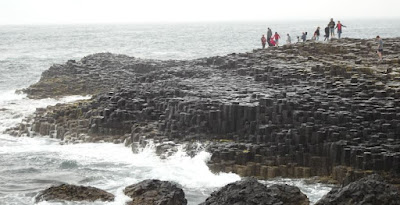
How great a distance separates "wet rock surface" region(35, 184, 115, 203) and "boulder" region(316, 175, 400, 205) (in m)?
6.90

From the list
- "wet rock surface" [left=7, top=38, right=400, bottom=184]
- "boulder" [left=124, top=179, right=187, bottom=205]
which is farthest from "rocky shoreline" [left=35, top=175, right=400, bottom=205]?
"wet rock surface" [left=7, top=38, right=400, bottom=184]

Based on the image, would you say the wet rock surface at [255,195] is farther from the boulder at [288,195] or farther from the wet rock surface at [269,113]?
the wet rock surface at [269,113]

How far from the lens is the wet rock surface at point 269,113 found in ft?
64.5

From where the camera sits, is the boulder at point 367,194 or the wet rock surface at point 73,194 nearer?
the boulder at point 367,194

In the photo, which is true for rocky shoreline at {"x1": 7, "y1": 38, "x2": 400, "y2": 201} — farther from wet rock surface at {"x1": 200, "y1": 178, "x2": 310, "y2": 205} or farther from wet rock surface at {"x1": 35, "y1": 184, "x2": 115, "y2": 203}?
wet rock surface at {"x1": 35, "y1": 184, "x2": 115, "y2": 203}

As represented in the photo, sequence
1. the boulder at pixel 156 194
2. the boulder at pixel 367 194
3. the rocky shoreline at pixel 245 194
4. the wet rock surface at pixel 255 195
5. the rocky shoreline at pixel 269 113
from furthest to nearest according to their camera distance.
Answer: the rocky shoreline at pixel 269 113
the boulder at pixel 156 194
the wet rock surface at pixel 255 195
the rocky shoreline at pixel 245 194
the boulder at pixel 367 194

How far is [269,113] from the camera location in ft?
72.6

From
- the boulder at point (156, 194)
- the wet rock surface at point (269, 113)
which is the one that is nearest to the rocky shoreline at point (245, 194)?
the boulder at point (156, 194)

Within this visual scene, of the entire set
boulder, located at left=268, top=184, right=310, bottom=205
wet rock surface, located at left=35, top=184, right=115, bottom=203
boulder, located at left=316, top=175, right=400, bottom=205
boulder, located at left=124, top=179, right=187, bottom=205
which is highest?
boulder, located at left=316, top=175, right=400, bottom=205

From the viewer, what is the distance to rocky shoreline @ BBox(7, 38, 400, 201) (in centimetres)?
1964

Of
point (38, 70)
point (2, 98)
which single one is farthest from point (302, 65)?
point (38, 70)

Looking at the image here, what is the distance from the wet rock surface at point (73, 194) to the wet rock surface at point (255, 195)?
3762 mm

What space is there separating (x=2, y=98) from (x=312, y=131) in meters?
23.6

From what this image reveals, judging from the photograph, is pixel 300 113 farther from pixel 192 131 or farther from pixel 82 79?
pixel 82 79
